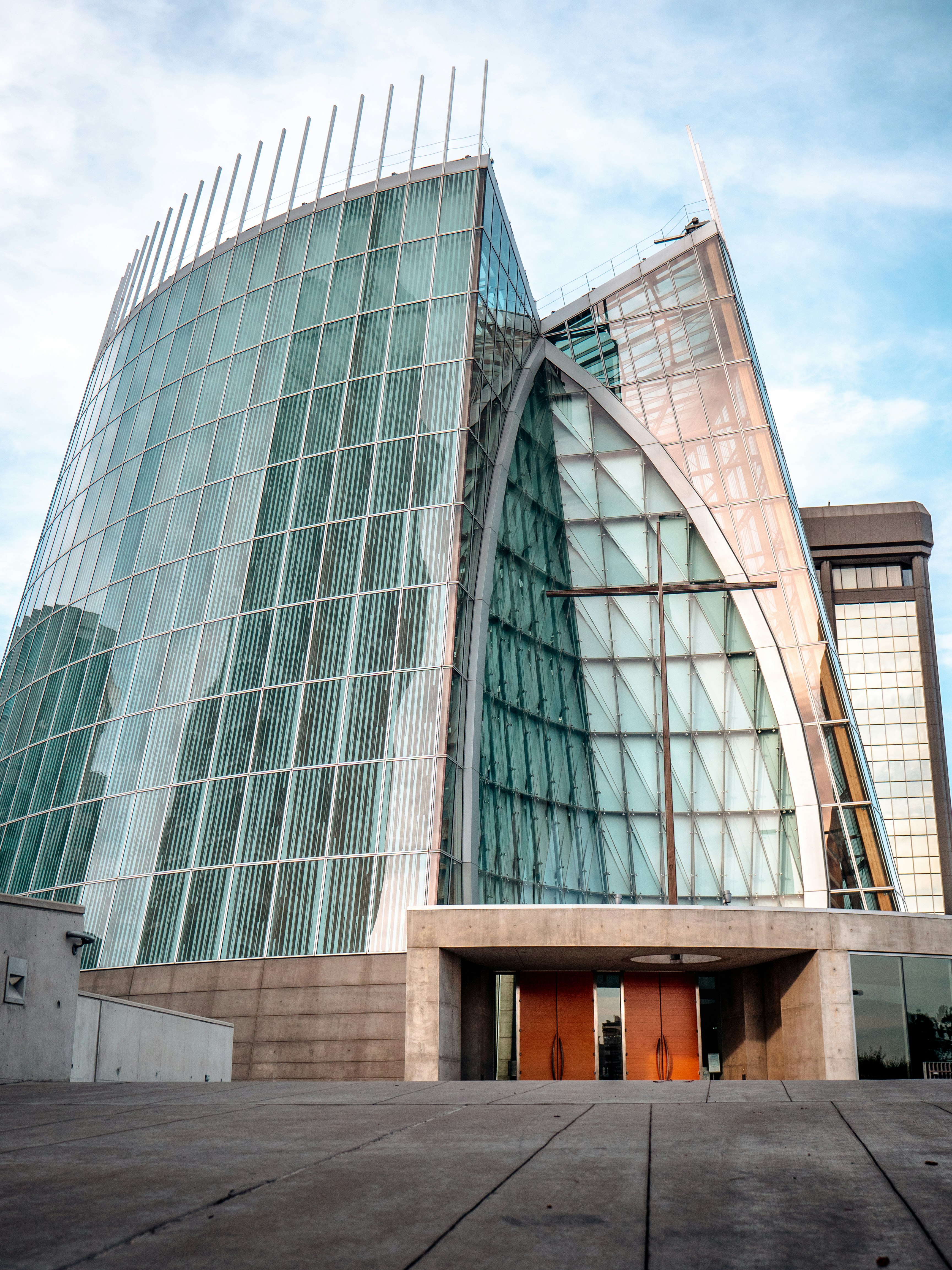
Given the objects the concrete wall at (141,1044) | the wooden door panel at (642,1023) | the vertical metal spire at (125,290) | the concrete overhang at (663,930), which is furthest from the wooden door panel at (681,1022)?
the vertical metal spire at (125,290)

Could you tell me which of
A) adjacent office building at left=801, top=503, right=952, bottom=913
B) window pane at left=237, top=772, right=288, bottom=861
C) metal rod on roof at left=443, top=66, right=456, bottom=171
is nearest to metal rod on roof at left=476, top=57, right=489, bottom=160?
metal rod on roof at left=443, top=66, right=456, bottom=171

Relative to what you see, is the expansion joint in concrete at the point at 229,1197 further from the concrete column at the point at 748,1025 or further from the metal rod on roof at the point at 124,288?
the metal rod on roof at the point at 124,288

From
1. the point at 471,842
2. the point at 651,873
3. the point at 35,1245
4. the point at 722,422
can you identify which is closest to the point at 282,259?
the point at 722,422

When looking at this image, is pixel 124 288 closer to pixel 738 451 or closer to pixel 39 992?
pixel 738 451

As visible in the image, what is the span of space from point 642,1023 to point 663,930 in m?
9.73

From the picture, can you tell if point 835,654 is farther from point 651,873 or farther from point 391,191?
point 391,191

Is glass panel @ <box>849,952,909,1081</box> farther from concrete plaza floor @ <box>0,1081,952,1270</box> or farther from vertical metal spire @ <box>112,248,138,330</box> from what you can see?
vertical metal spire @ <box>112,248,138,330</box>

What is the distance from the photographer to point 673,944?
30297mm

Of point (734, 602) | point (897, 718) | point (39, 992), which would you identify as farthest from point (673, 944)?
point (897, 718)

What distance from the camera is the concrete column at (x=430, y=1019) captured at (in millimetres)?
29344

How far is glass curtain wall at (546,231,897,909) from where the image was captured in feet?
151

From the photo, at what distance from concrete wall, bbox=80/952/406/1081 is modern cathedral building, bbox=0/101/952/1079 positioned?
11 centimetres

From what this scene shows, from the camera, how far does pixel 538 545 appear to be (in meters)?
49.3

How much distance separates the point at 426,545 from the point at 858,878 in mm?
20954
